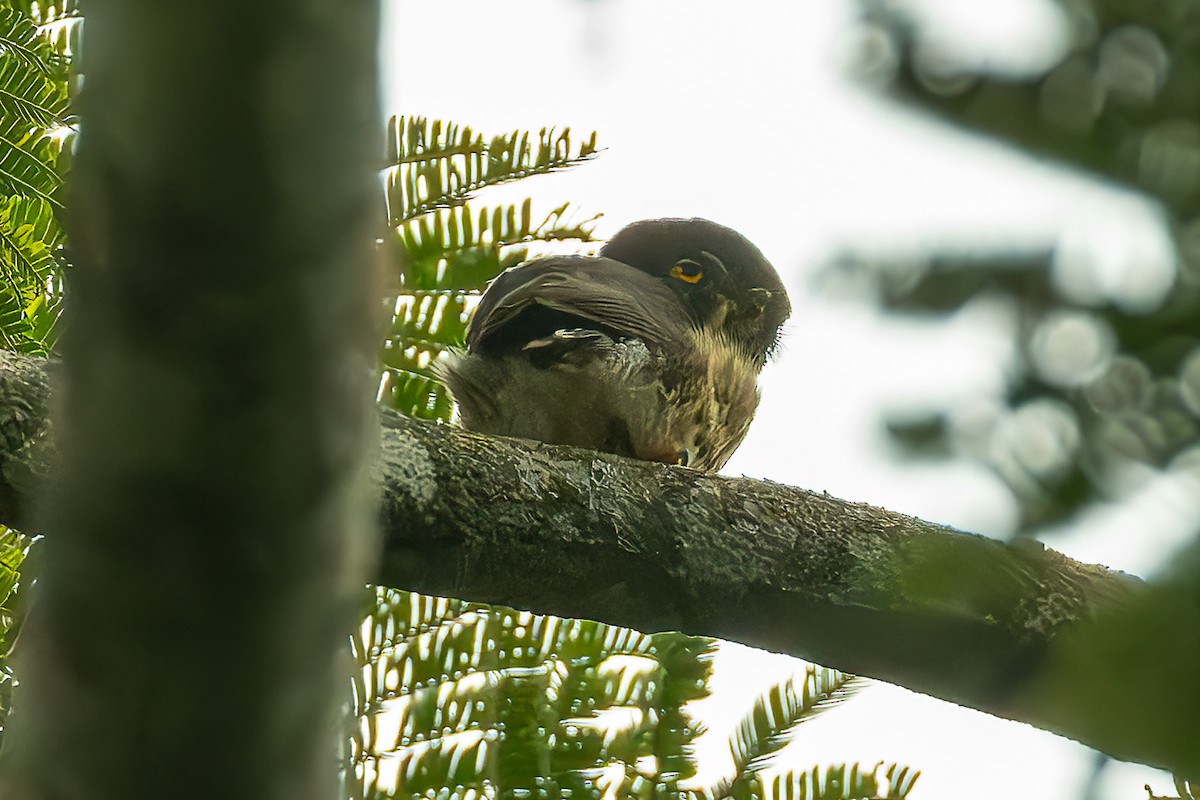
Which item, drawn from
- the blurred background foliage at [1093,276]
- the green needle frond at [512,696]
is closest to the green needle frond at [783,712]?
the green needle frond at [512,696]

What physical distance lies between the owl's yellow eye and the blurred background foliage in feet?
12.5

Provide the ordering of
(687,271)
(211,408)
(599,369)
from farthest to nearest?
(687,271)
(599,369)
(211,408)

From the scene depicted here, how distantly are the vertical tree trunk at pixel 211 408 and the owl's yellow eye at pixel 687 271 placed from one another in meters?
3.86

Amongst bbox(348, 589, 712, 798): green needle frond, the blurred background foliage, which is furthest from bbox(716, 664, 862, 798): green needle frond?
the blurred background foliage

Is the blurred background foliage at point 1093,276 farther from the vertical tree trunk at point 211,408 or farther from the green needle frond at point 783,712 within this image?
the green needle frond at point 783,712

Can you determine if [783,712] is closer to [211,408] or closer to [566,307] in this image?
[566,307]

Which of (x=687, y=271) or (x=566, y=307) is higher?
(x=687, y=271)

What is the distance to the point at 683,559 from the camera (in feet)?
10.0

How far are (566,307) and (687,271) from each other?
113 cm

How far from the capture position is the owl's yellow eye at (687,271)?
4.83 meters

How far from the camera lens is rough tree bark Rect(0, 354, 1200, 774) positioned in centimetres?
291

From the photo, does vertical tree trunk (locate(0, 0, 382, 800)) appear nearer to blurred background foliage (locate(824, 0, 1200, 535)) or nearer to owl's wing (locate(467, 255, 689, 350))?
blurred background foliage (locate(824, 0, 1200, 535))

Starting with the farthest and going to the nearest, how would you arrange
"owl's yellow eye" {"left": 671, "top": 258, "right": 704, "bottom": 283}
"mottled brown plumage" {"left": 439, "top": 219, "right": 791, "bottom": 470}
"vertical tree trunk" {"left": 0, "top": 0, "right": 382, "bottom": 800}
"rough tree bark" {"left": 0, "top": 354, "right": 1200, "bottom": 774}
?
"owl's yellow eye" {"left": 671, "top": 258, "right": 704, "bottom": 283}
"mottled brown plumage" {"left": 439, "top": 219, "right": 791, "bottom": 470}
"rough tree bark" {"left": 0, "top": 354, "right": 1200, "bottom": 774}
"vertical tree trunk" {"left": 0, "top": 0, "right": 382, "bottom": 800}

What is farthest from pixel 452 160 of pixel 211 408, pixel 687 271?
pixel 211 408
